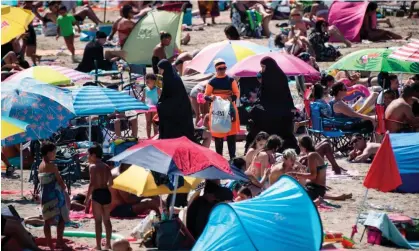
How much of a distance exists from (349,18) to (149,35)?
5.64 metres

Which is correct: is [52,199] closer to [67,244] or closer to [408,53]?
[67,244]

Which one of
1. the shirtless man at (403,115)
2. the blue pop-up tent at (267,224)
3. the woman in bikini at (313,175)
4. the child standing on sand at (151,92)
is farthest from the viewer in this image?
the child standing on sand at (151,92)

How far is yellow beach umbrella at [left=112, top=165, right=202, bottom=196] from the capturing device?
509 inches

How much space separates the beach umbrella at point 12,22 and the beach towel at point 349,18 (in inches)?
296

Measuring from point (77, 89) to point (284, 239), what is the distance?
18.3 feet

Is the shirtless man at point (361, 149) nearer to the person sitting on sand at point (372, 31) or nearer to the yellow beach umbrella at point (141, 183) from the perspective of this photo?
the yellow beach umbrella at point (141, 183)

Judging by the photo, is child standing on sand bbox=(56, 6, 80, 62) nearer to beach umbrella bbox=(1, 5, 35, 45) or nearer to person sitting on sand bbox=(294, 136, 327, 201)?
beach umbrella bbox=(1, 5, 35, 45)

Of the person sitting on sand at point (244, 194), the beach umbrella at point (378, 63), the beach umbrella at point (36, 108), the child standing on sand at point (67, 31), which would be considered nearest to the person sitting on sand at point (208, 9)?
the child standing on sand at point (67, 31)

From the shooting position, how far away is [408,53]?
18141 millimetres

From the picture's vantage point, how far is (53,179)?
517 inches

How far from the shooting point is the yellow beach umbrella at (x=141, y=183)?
12.9 metres

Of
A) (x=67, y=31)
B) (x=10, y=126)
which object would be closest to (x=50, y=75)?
(x=10, y=126)

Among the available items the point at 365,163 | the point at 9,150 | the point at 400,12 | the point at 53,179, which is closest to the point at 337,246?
the point at 53,179

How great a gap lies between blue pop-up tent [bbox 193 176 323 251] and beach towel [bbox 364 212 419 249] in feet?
4.06
